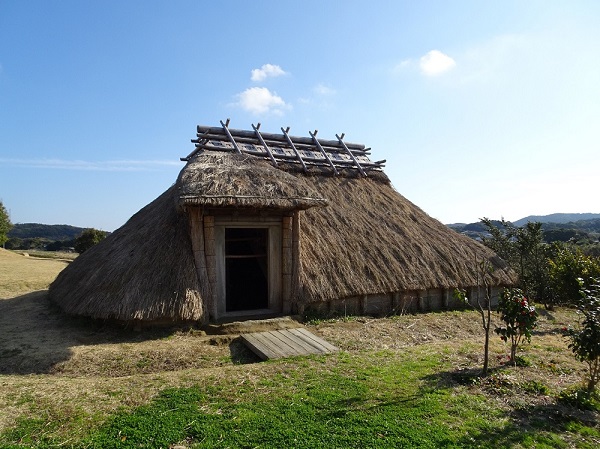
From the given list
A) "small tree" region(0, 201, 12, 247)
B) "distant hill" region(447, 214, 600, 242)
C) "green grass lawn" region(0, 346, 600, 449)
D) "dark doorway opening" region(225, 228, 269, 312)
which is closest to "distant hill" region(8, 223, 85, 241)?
"small tree" region(0, 201, 12, 247)

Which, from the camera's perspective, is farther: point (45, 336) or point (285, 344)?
point (45, 336)

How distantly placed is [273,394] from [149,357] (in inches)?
102

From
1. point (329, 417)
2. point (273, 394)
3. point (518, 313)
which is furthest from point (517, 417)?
point (273, 394)

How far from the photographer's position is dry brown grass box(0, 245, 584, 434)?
4863mm

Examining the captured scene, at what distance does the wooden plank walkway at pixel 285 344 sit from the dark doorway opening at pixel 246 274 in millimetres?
4363

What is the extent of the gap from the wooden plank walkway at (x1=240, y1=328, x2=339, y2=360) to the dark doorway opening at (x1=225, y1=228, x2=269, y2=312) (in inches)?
172

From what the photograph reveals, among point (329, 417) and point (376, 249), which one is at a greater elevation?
point (376, 249)

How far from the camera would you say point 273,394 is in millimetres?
5031

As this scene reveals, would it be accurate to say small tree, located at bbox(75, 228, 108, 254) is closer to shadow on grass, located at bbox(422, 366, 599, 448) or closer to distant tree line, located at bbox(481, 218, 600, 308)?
distant tree line, located at bbox(481, 218, 600, 308)

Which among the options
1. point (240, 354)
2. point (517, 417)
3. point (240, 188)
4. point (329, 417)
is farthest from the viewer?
point (240, 188)

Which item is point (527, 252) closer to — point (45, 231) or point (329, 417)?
point (329, 417)

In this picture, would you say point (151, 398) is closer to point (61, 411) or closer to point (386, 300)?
point (61, 411)

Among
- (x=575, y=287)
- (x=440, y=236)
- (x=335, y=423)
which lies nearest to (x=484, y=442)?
(x=335, y=423)

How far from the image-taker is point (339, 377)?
5.67 meters
